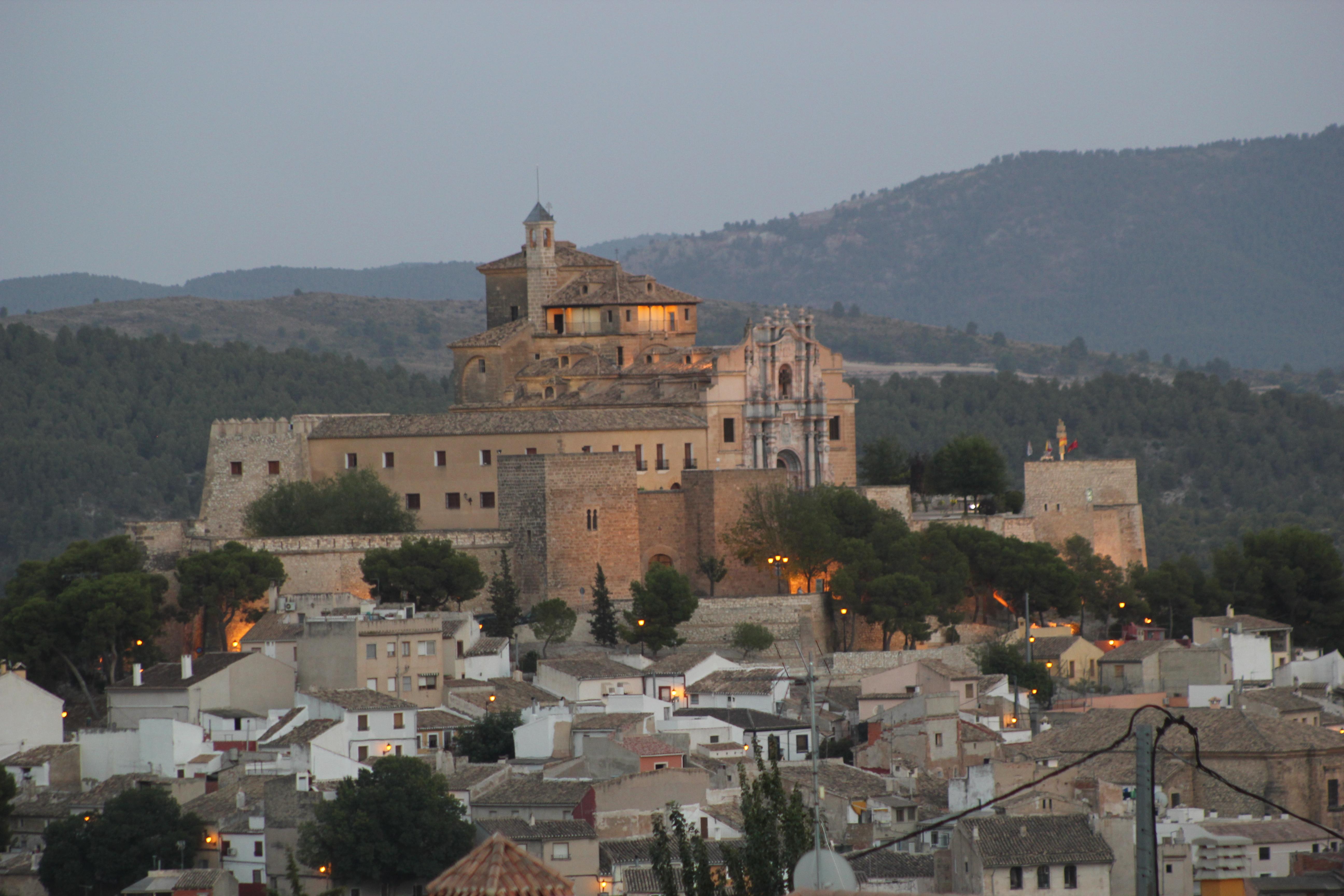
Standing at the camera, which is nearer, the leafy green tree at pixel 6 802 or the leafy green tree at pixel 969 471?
the leafy green tree at pixel 6 802

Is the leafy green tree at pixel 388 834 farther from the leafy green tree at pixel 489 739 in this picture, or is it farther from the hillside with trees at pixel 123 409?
the hillside with trees at pixel 123 409

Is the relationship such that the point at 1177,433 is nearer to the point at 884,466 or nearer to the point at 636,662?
the point at 884,466

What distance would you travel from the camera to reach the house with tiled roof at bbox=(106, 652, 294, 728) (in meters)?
43.2

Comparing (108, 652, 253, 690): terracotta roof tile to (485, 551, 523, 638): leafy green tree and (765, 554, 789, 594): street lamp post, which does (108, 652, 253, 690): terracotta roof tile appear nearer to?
(485, 551, 523, 638): leafy green tree

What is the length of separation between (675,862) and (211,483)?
2575 cm

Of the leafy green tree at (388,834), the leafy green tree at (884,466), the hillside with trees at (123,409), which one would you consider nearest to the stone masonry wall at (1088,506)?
the leafy green tree at (884,466)

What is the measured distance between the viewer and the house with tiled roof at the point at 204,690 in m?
43.2

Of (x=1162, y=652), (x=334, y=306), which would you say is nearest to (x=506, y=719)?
(x=1162, y=652)

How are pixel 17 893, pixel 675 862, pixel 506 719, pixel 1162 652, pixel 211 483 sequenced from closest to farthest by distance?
pixel 675 862
pixel 17 893
pixel 506 719
pixel 1162 652
pixel 211 483

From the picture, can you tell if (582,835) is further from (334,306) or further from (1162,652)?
(334,306)

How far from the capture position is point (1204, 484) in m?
116

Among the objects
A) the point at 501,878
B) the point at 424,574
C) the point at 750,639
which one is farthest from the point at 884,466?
the point at 501,878

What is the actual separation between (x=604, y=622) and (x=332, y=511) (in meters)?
7.34

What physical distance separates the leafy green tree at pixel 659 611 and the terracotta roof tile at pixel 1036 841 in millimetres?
17314
